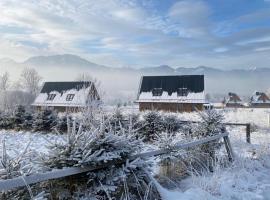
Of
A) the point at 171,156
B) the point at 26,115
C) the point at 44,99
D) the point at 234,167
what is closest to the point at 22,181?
the point at 171,156

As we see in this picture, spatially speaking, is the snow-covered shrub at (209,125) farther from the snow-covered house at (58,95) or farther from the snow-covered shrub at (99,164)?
the snow-covered house at (58,95)

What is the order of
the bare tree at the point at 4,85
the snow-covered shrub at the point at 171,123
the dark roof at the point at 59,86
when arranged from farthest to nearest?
the bare tree at the point at 4,85 < the dark roof at the point at 59,86 < the snow-covered shrub at the point at 171,123

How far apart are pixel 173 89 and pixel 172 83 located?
0.83 metres

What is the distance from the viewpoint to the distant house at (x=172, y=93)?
34.6 metres

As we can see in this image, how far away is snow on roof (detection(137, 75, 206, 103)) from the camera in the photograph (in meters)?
34.7

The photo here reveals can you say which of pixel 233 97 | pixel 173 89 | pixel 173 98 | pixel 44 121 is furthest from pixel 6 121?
pixel 233 97

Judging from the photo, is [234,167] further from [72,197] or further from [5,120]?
[5,120]

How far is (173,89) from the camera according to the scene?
1422 inches

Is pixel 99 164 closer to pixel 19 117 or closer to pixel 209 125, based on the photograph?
pixel 209 125

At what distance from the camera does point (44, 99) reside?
1497 inches

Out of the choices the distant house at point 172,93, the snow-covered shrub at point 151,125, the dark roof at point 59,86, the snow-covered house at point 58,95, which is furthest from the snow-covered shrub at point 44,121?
the dark roof at point 59,86

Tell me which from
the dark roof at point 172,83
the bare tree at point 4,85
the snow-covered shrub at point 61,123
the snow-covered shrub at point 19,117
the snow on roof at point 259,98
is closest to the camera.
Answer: the snow-covered shrub at point 61,123

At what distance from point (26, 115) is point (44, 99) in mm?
19942

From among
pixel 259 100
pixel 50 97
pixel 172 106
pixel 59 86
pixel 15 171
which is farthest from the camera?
pixel 259 100
